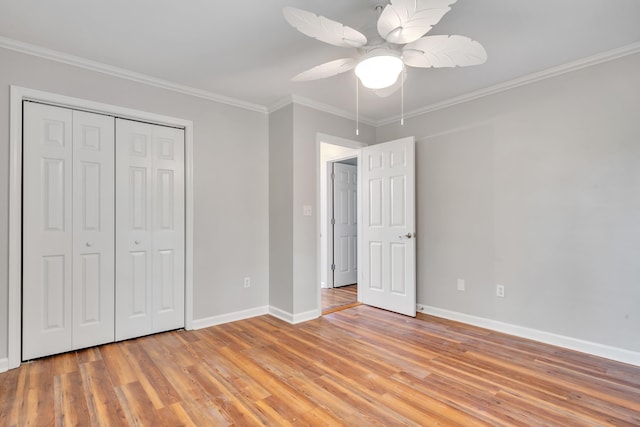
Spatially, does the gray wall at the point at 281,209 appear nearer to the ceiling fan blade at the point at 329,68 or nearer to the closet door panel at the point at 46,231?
the ceiling fan blade at the point at 329,68

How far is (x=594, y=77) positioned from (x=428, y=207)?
1848mm

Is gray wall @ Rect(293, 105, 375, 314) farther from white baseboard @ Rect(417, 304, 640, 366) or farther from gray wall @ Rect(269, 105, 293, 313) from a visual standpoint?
white baseboard @ Rect(417, 304, 640, 366)

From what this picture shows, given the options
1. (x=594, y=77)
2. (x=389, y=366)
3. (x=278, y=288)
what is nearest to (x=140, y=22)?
(x=278, y=288)

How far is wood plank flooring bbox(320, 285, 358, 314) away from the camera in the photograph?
4137 mm

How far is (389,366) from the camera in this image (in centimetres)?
250

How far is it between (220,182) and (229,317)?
1.46 metres

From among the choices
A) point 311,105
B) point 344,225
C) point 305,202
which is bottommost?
point 344,225

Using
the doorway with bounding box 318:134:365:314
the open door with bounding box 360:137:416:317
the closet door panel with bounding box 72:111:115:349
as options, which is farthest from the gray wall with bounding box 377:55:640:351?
the closet door panel with bounding box 72:111:115:349

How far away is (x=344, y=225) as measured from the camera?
5.50 meters

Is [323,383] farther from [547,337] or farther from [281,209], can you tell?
[547,337]

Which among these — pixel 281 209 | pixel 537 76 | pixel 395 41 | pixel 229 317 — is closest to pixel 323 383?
pixel 229 317

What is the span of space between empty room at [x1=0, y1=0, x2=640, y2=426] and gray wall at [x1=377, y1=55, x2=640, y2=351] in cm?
2

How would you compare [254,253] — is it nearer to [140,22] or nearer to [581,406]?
[140,22]

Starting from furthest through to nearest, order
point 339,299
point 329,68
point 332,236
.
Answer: point 332,236
point 339,299
point 329,68
